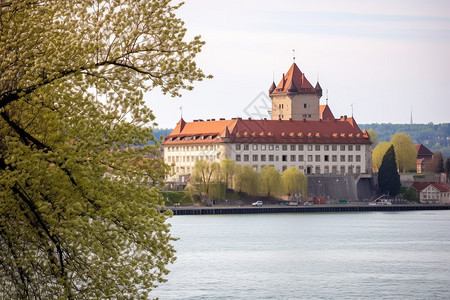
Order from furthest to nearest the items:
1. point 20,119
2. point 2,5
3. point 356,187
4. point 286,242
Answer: point 356,187
point 286,242
point 20,119
point 2,5

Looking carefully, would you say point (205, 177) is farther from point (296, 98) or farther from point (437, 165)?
point (437, 165)

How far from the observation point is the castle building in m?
130

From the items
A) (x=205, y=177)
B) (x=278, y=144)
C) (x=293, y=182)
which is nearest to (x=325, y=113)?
(x=278, y=144)

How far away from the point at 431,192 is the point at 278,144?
21.8 m

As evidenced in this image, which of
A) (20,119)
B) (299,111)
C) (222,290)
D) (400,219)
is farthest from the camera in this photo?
(299,111)

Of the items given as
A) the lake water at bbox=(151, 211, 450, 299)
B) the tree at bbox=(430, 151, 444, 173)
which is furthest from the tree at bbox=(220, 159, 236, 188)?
the tree at bbox=(430, 151, 444, 173)

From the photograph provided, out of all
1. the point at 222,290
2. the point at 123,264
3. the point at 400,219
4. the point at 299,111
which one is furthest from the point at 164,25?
the point at 299,111

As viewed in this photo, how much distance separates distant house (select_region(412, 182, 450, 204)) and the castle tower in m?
19.2

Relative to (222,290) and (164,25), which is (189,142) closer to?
(222,290)

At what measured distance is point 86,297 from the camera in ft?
45.6

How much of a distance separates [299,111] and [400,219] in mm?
43565

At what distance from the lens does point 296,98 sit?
142375mm

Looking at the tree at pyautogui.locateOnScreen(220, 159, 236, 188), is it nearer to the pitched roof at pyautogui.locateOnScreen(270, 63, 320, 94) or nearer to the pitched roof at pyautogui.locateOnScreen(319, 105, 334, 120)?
the pitched roof at pyautogui.locateOnScreen(270, 63, 320, 94)

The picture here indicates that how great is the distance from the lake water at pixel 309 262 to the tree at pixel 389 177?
3887cm
